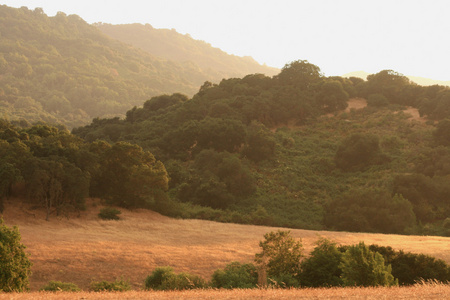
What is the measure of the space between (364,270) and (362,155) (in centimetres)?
4365

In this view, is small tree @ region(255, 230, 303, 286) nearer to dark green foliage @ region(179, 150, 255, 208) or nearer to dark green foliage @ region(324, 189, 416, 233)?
dark green foliage @ region(324, 189, 416, 233)

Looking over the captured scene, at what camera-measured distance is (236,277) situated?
1908 centimetres

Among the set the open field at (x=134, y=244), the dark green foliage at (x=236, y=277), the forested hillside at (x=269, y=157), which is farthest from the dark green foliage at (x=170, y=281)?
the forested hillside at (x=269, y=157)

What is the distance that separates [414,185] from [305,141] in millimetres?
23578

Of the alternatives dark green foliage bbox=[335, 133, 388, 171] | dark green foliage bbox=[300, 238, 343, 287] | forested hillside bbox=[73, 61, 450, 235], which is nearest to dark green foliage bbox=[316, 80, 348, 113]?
forested hillside bbox=[73, 61, 450, 235]

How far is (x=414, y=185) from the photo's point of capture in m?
46.2

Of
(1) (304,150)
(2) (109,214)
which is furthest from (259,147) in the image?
(2) (109,214)

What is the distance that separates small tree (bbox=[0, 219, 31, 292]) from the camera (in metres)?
15.8

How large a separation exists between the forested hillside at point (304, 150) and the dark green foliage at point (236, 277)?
19784mm

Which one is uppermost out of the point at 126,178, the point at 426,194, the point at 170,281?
the point at 426,194

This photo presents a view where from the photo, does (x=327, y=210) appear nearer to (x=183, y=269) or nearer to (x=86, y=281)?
(x=183, y=269)

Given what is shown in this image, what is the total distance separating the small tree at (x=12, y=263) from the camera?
15.8m

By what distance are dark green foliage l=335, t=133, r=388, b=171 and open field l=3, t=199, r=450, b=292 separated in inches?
999

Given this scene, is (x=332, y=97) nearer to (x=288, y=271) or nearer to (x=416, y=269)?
(x=416, y=269)
